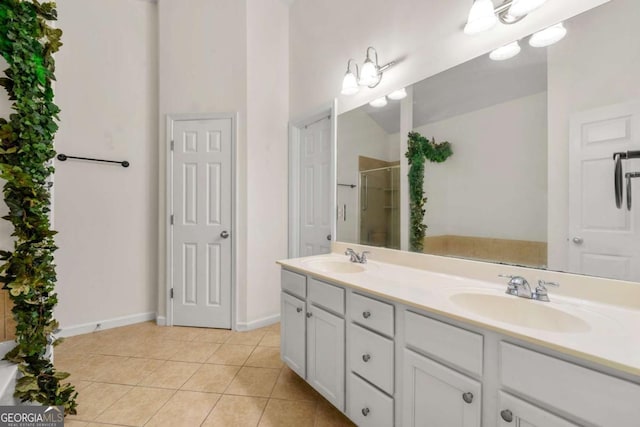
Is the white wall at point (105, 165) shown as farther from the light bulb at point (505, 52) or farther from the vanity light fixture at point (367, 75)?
the light bulb at point (505, 52)

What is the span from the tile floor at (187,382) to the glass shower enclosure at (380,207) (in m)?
1.08

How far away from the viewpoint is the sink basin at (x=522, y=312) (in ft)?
3.29

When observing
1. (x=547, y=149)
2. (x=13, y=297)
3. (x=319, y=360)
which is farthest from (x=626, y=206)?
(x=13, y=297)

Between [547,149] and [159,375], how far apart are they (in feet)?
8.63

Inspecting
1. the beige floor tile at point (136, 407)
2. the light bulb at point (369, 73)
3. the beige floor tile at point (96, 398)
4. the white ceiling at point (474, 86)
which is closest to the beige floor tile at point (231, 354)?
the beige floor tile at point (136, 407)

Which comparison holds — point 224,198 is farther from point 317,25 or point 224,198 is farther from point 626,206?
point 626,206

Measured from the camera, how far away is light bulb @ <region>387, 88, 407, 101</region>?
6.08ft

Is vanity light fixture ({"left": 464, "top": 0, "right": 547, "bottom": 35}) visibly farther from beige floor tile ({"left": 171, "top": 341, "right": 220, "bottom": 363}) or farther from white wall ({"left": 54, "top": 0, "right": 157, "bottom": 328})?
white wall ({"left": 54, "top": 0, "right": 157, "bottom": 328})

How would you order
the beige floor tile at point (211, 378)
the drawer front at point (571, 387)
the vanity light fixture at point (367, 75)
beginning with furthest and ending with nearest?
the vanity light fixture at point (367, 75)
the beige floor tile at point (211, 378)
the drawer front at point (571, 387)

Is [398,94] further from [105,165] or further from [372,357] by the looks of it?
[105,165]

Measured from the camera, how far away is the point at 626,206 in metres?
1.03

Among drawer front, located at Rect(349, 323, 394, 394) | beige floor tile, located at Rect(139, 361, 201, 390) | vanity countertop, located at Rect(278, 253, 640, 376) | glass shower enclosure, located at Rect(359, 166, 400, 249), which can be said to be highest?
glass shower enclosure, located at Rect(359, 166, 400, 249)

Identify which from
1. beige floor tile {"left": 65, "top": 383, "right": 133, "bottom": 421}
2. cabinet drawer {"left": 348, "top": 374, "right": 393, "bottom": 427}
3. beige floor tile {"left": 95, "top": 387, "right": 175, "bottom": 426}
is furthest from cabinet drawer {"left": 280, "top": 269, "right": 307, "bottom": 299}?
beige floor tile {"left": 65, "top": 383, "right": 133, "bottom": 421}

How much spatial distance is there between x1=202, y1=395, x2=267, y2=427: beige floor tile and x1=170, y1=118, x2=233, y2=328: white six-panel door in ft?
3.91
